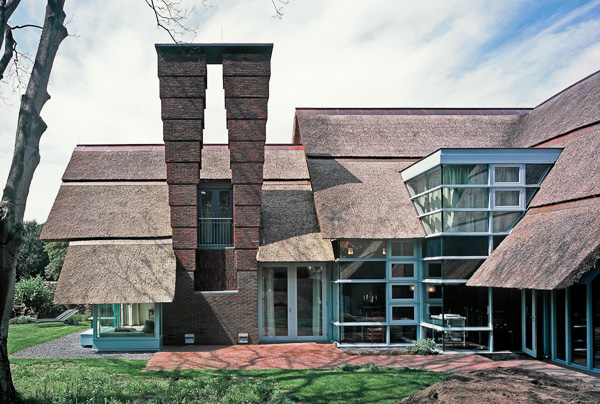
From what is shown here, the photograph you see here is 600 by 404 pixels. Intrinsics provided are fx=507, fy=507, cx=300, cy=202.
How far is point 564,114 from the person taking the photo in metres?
16.8

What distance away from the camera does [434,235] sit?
14.2 meters

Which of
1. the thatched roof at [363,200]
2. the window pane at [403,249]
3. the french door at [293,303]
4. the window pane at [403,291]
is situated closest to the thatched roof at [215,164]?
the thatched roof at [363,200]

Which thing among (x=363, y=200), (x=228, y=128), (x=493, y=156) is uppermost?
(x=228, y=128)

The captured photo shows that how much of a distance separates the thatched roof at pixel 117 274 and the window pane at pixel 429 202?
7697 millimetres

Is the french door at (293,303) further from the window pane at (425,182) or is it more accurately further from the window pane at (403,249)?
the window pane at (425,182)

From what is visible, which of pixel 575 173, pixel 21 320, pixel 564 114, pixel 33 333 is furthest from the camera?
pixel 21 320

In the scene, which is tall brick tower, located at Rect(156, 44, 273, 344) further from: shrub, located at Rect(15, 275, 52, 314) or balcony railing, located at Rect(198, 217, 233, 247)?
shrub, located at Rect(15, 275, 52, 314)

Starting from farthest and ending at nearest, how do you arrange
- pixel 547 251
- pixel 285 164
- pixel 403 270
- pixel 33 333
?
pixel 285 164 < pixel 33 333 < pixel 403 270 < pixel 547 251

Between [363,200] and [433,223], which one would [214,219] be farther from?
[433,223]

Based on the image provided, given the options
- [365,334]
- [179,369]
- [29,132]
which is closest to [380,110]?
[365,334]

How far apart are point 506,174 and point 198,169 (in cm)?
899

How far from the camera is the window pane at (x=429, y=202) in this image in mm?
14250

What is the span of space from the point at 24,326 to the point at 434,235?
15331 millimetres

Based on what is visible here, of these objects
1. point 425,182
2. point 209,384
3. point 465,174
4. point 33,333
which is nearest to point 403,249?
point 425,182
